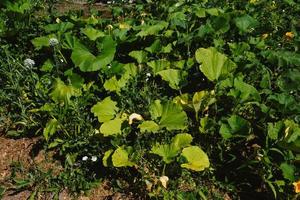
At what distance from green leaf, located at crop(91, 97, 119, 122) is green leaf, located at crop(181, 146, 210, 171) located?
807 millimetres

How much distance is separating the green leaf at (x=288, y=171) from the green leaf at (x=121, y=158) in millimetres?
1080

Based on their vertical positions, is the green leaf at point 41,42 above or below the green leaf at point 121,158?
above

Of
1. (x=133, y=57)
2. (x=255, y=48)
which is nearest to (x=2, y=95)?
(x=133, y=57)

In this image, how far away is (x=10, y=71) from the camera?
418cm

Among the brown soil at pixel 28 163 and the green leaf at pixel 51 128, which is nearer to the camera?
the brown soil at pixel 28 163

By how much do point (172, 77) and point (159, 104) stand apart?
52 centimetres

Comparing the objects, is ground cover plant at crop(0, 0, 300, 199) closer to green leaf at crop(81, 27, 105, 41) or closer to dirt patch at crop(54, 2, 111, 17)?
green leaf at crop(81, 27, 105, 41)

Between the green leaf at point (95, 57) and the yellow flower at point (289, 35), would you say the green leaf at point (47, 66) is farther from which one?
the yellow flower at point (289, 35)

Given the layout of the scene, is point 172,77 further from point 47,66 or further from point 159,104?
point 47,66

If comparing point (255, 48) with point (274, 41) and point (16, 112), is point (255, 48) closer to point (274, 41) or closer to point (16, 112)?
point (274, 41)

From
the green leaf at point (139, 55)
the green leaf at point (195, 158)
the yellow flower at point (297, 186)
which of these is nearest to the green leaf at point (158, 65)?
the green leaf at point (139, 55)

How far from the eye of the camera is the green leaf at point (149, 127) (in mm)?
3217

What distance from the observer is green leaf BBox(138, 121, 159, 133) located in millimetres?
3217

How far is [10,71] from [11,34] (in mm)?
647
